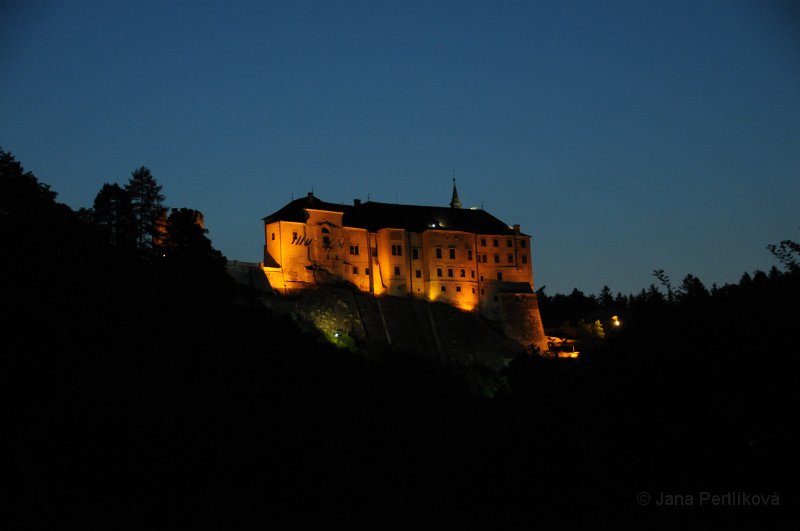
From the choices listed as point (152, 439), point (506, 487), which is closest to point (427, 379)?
point (152, 439)

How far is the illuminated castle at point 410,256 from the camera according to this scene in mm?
67125

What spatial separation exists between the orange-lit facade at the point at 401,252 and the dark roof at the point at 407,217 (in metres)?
0.08

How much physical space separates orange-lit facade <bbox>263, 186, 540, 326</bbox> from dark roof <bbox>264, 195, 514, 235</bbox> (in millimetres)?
80

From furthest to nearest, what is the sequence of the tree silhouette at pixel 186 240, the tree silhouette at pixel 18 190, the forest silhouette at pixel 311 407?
the tree silhouette at pixel 186 240 < the tree silhouette at pixel 18 190 < the forest silhouette at pixel 311 407

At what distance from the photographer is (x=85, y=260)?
46.3 metres

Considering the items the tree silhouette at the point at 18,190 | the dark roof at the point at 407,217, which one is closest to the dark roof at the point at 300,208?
the dark roof at the point at 407,217

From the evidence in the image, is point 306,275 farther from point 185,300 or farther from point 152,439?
point 152,439

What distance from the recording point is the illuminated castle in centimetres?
6712

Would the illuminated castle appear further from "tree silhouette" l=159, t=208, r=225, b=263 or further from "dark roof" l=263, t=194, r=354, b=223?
"tree silhouette" l=159, t=208, r=225, b=263

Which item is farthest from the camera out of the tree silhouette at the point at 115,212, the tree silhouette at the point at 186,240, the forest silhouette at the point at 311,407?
the tree silhouette at the point at 115,212

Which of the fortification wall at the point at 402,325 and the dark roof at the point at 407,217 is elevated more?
the dark roof at the point at 407,217

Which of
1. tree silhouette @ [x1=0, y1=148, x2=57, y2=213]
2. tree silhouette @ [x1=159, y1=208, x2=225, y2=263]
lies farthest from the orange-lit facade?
tree silhouette @ [x1=0, y1=148, x2=57, y2=213]

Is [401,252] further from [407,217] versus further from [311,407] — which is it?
[311,407]

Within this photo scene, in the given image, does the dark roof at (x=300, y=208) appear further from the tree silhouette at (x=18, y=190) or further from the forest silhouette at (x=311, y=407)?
the tree silhouette at (x=18, y=190)
